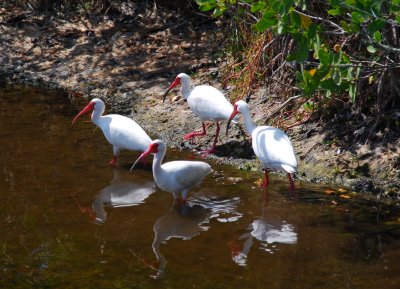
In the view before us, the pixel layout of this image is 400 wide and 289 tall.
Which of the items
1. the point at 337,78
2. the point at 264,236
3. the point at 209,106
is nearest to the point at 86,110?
the point at 209,106

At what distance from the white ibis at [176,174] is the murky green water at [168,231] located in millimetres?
167

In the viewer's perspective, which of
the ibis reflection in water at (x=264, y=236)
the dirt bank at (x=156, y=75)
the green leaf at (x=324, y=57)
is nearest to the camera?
the green leaf at (x=324, y=57)

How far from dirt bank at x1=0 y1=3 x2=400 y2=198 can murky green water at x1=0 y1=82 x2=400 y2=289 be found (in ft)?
1.59

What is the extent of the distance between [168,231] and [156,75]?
4664 millimetres

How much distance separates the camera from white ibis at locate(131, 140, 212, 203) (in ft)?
24.8

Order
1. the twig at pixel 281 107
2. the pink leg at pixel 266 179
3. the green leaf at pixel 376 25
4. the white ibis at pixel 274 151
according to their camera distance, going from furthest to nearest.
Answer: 1. the twig at pixel 281 107
2. the pink leg at pixel 266 179
3. the white ibis at pixel 274 151
4. the green leaf at pixel 376 25

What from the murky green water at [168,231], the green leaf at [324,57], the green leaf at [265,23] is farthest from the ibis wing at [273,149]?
the green leaf at [265,23]

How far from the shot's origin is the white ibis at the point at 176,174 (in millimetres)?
7555

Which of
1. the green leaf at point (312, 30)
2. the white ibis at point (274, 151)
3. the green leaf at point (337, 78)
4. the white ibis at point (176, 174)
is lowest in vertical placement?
the white ibis at point (176, 174)

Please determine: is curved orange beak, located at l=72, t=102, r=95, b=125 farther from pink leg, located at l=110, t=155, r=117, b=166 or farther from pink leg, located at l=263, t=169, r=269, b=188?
pink leg, located at l=263, t=169, r=269, b=188

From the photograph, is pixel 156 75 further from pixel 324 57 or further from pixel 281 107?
pixel 324 57

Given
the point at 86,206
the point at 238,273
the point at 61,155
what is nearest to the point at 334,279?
the point at 238,273

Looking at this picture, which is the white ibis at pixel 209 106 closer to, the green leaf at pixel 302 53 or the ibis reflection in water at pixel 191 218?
the ibis reflection in water at pixel 191 218

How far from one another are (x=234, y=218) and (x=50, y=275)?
183 centimetres
